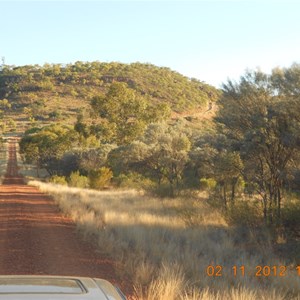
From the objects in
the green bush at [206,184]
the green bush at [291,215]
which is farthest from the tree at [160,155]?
the green bush at [291,215]

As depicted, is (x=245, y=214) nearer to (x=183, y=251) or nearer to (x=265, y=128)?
(x=265, y=128)

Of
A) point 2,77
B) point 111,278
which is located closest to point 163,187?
point 111,278

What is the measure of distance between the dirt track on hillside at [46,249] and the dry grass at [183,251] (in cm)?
44

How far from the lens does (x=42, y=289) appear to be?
2.47 metres

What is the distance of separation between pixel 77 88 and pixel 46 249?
10587 centimetres

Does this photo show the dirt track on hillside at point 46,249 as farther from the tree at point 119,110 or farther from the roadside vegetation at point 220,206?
the tree at point 119,110

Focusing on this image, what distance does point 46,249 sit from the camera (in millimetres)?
11281

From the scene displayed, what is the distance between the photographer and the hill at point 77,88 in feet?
340

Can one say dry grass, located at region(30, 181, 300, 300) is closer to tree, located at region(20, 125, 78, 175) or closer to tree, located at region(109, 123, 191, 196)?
tree, located at region(109, 123, 191, 196)

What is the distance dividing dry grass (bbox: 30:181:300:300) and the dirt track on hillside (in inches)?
17.3

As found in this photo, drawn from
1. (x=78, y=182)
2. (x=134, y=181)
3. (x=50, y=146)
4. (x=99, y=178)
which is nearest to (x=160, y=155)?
(x=134, y=181)

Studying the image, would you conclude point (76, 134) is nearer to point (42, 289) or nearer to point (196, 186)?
point (196, 186)

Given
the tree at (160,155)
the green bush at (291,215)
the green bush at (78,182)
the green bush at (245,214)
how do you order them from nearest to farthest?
the green bush at (291,215) → the green bush at (245,214) → the tree at (160,155) → the green bush at (78,182)

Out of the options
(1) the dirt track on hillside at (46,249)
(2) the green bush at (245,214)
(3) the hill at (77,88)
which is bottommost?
(1) the dirt track on hillside at (46,249)
